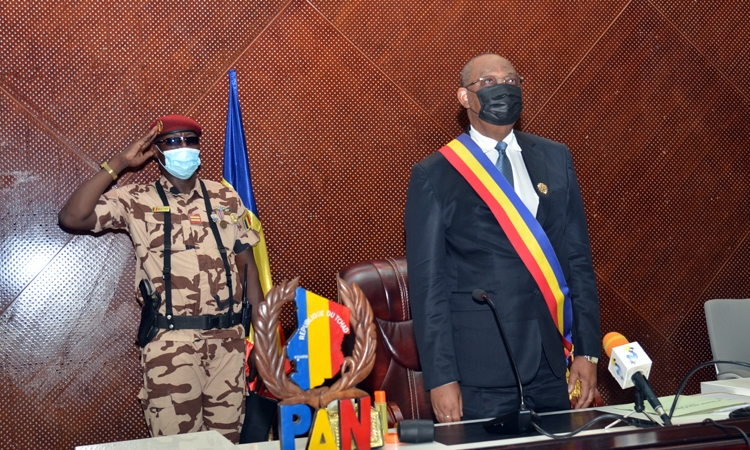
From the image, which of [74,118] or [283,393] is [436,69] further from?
[283,393]

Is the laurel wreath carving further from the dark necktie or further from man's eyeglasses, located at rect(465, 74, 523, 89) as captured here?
man's eyeglasses, located at rect(465, 74, 523, 89)

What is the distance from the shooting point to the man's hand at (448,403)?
85.0 inches

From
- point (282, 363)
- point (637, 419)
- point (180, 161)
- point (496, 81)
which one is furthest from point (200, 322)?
point (637, 419)

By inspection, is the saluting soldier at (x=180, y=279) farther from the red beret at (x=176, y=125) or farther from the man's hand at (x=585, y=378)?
the man's hand at (x=585, y=378)

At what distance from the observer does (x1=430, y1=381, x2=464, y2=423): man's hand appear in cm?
216

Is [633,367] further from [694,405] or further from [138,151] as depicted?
[138,151]

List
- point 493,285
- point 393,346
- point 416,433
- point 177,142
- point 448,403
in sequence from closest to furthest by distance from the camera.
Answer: point 416,433 → point 448,403 → point 493,285 → point 393,346 → point 177,142

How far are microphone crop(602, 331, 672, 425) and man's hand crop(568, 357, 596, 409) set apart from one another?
1.78ft

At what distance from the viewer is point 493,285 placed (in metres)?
2.29

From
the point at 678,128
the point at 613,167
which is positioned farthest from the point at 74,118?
the point at 678,128

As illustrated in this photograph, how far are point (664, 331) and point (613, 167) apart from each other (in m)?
0.97

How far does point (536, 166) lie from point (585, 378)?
0.69 meters

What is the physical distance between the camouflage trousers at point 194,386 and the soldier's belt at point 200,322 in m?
0.06

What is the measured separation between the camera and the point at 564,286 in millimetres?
2377
